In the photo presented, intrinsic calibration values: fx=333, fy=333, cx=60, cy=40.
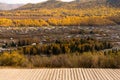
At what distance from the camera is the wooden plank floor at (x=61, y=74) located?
37.6 ft

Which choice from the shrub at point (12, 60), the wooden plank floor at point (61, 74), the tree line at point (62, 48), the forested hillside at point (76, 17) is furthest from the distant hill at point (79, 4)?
the wooden plank floor at point (61, 74)

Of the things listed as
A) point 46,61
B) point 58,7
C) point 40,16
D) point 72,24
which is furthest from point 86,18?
point 46,61

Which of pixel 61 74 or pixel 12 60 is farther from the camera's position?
pixel 12 60

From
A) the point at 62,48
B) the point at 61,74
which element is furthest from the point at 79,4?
the point at 61,74

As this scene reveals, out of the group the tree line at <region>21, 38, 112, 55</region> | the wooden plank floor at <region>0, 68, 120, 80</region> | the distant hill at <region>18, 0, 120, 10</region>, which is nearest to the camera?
the wooden plank floor at <region>0, 68, 120, 80</region>

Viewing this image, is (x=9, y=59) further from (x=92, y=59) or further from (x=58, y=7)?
(x=58, y=7)

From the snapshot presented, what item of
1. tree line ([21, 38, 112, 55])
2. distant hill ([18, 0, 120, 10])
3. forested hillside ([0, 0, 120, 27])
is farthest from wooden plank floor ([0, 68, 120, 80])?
distant hill ([18, 0, 120, 10])

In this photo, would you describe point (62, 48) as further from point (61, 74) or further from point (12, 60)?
point (61, 74)

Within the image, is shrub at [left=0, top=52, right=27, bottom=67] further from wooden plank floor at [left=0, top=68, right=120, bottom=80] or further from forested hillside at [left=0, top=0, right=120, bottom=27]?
forested hillside at [left=0, top=0, right=120, bottom=27]

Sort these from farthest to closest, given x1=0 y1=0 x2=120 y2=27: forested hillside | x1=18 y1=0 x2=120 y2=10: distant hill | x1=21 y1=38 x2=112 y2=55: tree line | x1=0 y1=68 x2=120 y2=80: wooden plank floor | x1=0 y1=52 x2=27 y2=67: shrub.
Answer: x1=18 y1=0 x2=120 y2=10: distant hill → x1=0 y1=0 x2=120 y2=27: forested hillside → x1=21 y1=38 x2=112 y2=55: tree line → x1=0 y1=52 x2=27 y2=67: shrub → x1=0 y1=68 x2=120 y2=80: wooden plank floor

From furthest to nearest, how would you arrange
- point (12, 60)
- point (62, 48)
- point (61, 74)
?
point (62, 48)
point (12, 60)
point (61, 74)

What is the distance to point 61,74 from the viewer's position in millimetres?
12133

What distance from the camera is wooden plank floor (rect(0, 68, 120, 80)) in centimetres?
1145

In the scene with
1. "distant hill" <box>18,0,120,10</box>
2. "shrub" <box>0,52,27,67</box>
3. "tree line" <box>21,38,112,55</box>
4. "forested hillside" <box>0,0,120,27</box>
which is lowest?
"forested hillside" <box>0,0,120,27</box>
